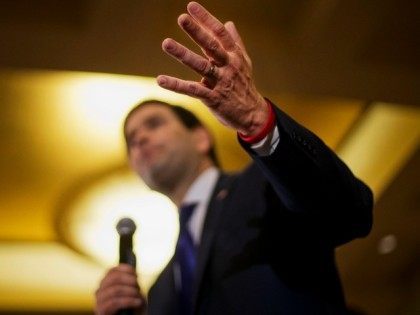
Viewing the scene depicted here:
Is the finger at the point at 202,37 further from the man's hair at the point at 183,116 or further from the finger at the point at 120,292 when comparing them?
the man's hair at the point at 183,116

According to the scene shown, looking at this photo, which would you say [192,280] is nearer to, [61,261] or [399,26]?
[399,26]

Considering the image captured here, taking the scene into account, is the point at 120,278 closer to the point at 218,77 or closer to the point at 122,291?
the point at 122,291

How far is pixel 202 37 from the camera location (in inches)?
32.0

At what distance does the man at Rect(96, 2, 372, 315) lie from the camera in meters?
0.83

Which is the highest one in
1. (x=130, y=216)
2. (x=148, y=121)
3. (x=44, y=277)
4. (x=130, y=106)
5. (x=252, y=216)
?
(x=252, y=216)

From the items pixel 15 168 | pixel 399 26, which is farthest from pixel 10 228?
pixel 399 26

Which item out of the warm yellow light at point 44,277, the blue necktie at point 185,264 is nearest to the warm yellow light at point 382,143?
the blue necktie at point 185,264

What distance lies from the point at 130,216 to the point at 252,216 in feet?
4.73

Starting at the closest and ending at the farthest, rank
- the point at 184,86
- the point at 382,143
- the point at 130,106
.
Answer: the point at 184,86 < the point at 130,106 < the point at 382,143

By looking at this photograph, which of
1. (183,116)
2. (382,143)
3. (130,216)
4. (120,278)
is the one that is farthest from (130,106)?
(120,278)

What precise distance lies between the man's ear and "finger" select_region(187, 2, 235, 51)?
0.84 meters

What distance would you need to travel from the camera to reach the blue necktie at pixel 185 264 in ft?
3.77

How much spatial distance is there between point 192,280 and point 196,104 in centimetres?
121

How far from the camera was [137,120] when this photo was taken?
168cm
